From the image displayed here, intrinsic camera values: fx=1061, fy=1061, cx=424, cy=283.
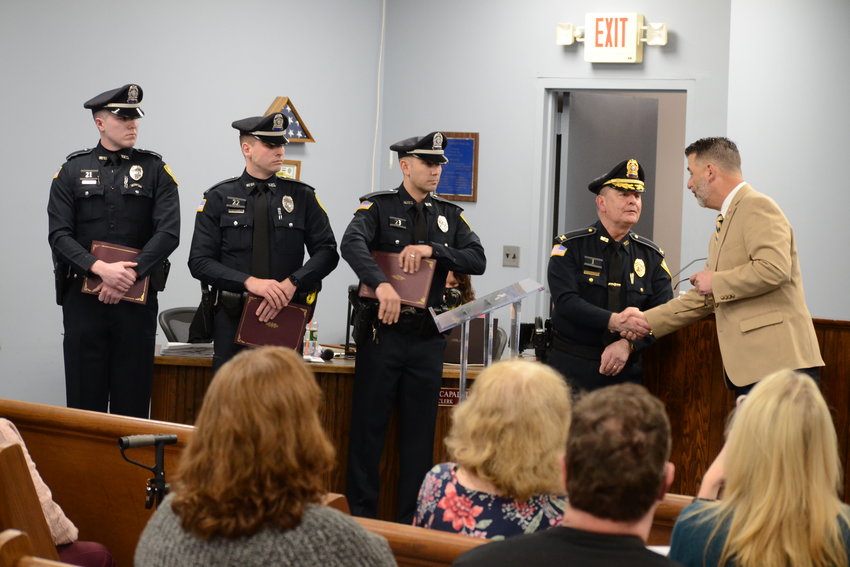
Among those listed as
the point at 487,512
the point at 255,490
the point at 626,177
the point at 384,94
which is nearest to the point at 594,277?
the point at 626,177

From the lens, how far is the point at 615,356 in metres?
4.29

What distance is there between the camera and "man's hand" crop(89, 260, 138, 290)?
4.43 meters

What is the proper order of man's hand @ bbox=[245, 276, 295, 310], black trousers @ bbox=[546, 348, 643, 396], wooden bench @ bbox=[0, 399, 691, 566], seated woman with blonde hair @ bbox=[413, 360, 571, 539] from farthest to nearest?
man's hand @ bbox=[245, 276, 295, 310] → black trousers @ bbox=[546, 348, 643, 396] → wooden bench @ bbox=[0, 399, 691, 566] → seated woman with blonde hair @ bbox=[413, 360, 571, 539]

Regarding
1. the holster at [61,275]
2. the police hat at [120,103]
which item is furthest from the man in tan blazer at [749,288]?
the holster at [61,275]

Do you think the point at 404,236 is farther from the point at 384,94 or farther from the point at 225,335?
the point at 384,94

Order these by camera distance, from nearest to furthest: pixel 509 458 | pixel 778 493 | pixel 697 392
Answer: pixel 778 493 < pixel 509 458 < pixel 697 392

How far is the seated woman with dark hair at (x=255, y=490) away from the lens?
1.73 meters

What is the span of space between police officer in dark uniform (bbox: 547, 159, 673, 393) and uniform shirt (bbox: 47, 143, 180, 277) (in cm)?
172

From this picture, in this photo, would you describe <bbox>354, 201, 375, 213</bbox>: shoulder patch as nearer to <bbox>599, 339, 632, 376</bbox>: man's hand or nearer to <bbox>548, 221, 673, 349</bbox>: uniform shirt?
<bbox>548, 221, 673, 349</bbox>: uniform shirt

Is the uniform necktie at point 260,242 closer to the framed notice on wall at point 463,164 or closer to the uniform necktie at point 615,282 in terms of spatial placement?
the uniform necktie at point 615,282

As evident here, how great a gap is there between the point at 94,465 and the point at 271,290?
1331 millimetres

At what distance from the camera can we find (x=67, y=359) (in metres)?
4.59

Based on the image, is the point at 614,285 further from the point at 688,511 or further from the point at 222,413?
the point at 222,413

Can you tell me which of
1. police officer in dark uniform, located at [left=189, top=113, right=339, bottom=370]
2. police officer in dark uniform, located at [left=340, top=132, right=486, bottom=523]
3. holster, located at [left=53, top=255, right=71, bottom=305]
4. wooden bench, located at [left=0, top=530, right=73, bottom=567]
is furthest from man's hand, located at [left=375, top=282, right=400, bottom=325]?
wooden bench, located at [left=0, top=530, right=73, bottom=567]
